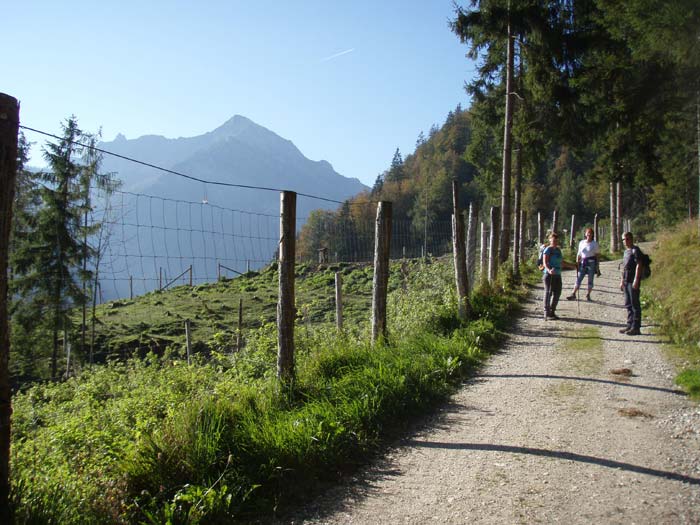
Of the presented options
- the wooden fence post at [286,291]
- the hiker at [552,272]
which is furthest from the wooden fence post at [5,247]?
the hiker at [552,272]

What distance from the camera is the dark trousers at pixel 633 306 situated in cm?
921

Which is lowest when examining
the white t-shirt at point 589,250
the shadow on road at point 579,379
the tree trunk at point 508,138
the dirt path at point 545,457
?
the dirt path at point 545,457

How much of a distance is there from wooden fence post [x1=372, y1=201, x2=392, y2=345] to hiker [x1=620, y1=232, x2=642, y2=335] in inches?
177

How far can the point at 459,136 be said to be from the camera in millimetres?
88125

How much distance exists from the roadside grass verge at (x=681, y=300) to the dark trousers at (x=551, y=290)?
1.85 meters

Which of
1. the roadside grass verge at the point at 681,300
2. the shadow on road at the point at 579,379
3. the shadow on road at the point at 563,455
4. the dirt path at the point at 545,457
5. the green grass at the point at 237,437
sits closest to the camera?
the green grass at the point at 237,437

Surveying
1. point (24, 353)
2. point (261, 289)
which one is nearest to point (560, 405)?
point (24, 353)

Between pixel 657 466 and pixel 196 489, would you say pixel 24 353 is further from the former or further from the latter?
pixel 657 466

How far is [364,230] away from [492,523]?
57.3 metres

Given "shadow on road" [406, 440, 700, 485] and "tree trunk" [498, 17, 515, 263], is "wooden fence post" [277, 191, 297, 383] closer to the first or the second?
"shadow on road" [406, 440, 700, 485]

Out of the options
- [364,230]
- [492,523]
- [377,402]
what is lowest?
[492,523]

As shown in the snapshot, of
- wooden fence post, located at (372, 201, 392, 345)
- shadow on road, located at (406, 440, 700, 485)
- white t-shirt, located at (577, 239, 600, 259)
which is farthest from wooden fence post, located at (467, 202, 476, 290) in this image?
shadow on road, located at (406, 440, 700, 485)

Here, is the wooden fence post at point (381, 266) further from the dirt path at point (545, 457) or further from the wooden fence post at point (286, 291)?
the wooden fence post at point (286, 291)

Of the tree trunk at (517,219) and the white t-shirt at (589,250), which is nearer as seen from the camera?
the white t-shirt at (589,250)
